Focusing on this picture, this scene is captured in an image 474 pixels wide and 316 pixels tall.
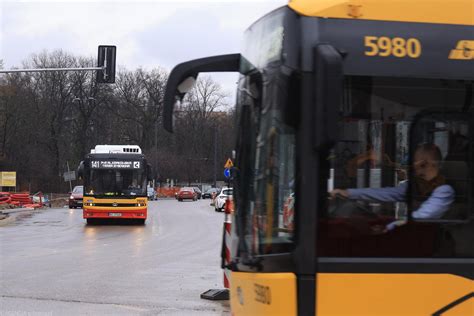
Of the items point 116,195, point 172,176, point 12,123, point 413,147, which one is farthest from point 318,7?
point 172,176

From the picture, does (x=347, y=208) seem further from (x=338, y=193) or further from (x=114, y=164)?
(x=114, y=164)

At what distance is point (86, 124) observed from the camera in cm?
7962

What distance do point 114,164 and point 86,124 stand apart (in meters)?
55.7

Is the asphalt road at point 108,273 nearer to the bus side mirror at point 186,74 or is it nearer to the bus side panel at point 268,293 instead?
the bus side panel at point 268,293

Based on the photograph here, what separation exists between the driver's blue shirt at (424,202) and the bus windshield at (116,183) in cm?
2228

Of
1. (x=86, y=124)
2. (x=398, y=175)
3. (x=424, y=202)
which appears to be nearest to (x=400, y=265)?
(x=424, y=202)

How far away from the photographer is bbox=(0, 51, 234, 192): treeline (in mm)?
67625

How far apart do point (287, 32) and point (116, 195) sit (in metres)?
22.5

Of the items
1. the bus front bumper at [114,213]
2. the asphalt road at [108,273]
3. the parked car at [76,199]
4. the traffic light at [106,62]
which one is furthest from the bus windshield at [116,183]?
the parked car at [76,199]

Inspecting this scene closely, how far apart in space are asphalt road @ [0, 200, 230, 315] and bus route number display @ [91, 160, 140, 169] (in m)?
4.72

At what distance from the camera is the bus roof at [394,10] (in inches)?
160

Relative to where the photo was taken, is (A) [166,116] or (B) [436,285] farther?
(A) [166,116]

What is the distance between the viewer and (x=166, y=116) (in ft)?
14.6

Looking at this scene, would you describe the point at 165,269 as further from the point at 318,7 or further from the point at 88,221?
the point at 88,221
